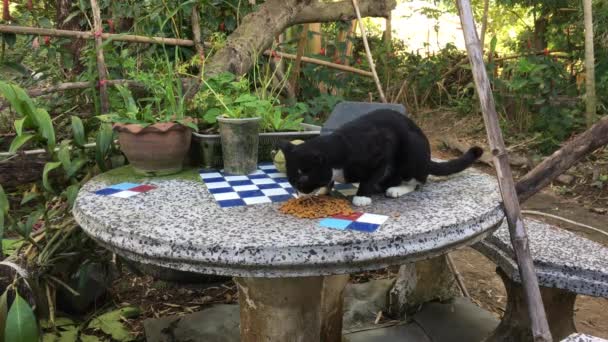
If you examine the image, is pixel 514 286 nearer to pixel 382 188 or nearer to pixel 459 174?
pixel 459 174

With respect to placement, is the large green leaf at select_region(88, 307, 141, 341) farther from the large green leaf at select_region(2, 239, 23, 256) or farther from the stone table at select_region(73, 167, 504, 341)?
the stone table at select_region(73, 167, 504, 341)

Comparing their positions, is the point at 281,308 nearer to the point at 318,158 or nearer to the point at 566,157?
the point at 318,158

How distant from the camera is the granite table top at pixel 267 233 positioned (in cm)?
106

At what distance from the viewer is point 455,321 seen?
7.80 ft

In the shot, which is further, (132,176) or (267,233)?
(132,176)

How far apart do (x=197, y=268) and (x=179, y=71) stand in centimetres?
125

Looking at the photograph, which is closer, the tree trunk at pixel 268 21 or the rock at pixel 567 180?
the tree trunk at pixel 268 21

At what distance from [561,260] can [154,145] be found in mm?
1437

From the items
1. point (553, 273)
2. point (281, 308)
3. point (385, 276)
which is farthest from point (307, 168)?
point (385, 276)

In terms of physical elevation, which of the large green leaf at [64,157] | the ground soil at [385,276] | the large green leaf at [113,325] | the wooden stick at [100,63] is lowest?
the ground soil at [385,276]

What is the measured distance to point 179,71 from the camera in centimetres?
211

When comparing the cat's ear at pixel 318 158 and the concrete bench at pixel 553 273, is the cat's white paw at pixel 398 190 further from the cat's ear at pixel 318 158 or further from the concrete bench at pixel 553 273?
the concrete bench at pixel 553 273

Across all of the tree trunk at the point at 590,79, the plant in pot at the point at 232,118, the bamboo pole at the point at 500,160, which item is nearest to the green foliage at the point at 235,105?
the plant in pot at the point at 232,118

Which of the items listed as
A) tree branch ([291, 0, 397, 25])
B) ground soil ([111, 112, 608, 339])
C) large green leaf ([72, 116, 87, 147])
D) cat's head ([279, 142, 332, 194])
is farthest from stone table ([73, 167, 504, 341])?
tree branch ([291, 0, 397, 25])
